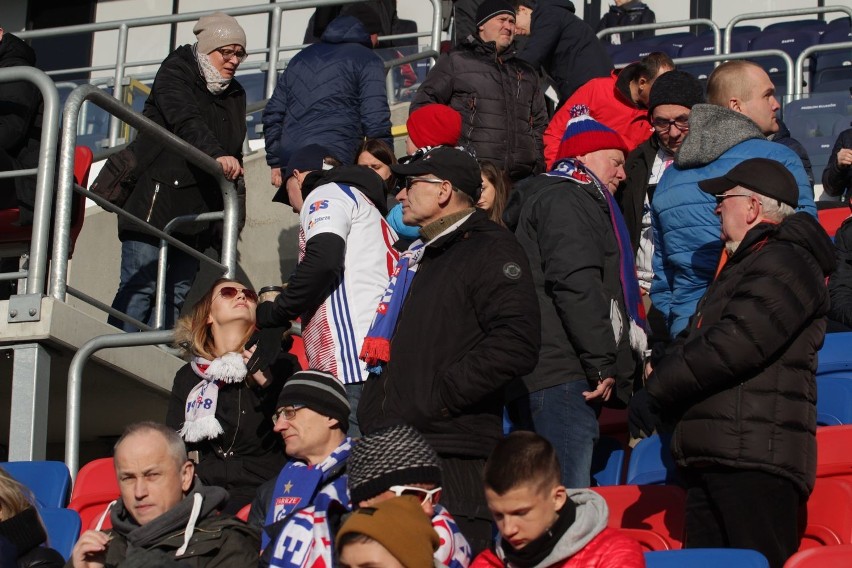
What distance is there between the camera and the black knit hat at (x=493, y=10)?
8.36m

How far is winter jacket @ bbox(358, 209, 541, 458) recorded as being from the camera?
489 centimetres

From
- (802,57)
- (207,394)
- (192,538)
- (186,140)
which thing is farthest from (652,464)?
(802,57)

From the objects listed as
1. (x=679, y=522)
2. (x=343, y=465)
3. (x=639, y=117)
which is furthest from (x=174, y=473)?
(x=639, y=117)

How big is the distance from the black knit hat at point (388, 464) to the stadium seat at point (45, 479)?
196 cm

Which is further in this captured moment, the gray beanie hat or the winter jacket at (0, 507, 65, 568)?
the gray beanie hat

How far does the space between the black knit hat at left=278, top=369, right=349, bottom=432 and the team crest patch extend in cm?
70

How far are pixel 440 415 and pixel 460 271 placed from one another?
539 mm

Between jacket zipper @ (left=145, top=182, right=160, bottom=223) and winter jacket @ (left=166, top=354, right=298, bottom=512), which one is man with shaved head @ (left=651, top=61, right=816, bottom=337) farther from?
jacket zipper @ (left=145, top=182, right=160, bottom=223)

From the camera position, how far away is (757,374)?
4586mm

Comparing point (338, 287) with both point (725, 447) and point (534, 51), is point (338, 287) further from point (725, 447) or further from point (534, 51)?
point (534, 51)

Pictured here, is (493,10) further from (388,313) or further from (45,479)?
(45,479)

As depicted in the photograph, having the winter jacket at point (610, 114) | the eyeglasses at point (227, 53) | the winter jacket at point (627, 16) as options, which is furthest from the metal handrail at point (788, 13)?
the eyeglasses at point (227, 53)

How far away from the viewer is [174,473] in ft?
15.7

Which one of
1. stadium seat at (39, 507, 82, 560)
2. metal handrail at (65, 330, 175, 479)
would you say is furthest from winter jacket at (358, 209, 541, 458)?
metal handrail at (65, 330, 175, 479)
